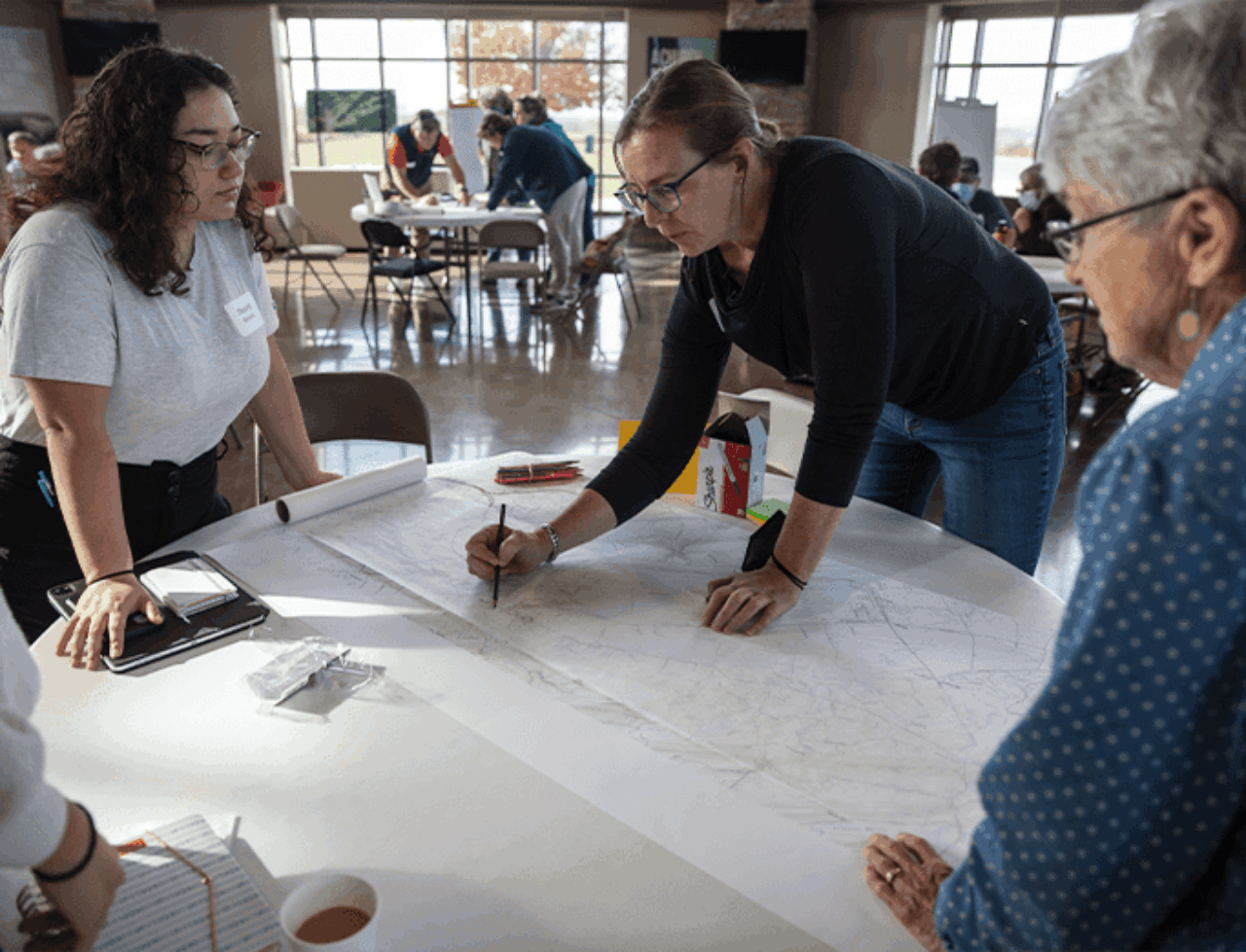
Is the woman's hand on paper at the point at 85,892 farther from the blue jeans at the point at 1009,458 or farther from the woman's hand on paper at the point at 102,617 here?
the blue jeans at the point at 1009,458

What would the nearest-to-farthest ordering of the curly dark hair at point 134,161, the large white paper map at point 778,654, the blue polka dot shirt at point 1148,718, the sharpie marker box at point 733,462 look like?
→ the blue polka dot shirt at point 1148,718, the large white paper map at point 778,654, the curly dark hair at point 134,161, the sharpie marker box at point 733,462

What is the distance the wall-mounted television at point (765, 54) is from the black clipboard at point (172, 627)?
35.7 feet

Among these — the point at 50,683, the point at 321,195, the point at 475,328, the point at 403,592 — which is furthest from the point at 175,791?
the point at 321,195

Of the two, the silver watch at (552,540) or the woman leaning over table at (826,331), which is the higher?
the woman leaning over table at (826,331)

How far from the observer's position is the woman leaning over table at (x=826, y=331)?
1.31 m

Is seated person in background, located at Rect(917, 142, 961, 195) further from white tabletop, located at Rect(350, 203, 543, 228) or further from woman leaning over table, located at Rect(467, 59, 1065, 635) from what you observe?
woman leaning over table, located at Rect(467, 59, 1065, 635)

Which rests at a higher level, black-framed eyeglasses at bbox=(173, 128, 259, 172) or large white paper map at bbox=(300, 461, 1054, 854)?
black-framed eyeglasses at bbox=(173, 128, 259, 172)

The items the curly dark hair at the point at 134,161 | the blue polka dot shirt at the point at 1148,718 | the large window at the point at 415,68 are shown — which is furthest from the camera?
the large window at the point at 415,68

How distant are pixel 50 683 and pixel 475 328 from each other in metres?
6.28

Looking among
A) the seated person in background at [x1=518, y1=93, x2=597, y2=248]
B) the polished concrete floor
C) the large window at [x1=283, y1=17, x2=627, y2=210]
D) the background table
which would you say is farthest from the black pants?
the large window at [x1=283, y1=17, x2=627, y2=210]

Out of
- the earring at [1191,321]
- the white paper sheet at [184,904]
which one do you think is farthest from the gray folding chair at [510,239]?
the earring at [1191,321]

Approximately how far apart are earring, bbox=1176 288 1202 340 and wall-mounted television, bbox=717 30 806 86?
1122cm

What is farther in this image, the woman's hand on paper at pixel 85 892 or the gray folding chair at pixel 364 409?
the gray folding chair at pixel 364 409

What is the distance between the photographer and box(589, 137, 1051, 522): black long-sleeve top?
4.24 feet
